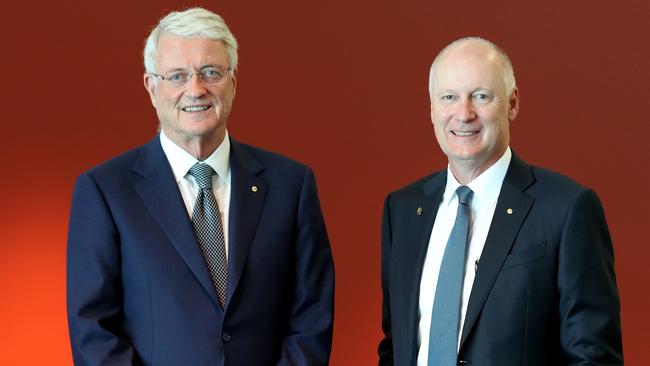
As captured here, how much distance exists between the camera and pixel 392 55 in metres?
4.94

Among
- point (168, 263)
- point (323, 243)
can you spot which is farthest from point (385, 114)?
point (168, 263)

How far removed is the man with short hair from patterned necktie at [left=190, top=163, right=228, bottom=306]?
0.51 metres

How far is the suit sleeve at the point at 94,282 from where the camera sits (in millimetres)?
2883

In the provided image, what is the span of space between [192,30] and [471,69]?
797 millimetres

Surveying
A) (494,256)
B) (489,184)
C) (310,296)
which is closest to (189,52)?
(310,296)

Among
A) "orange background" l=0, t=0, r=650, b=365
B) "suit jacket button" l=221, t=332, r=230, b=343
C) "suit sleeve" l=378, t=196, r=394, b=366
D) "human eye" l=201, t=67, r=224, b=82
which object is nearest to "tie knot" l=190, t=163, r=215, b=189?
"human eye" l=201, t=67, r=224, b=82

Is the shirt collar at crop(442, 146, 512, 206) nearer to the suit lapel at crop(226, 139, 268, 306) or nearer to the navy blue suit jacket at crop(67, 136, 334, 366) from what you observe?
the navy blue suit jacket at crop(67, 136, 334, 366)

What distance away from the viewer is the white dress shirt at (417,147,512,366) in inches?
114

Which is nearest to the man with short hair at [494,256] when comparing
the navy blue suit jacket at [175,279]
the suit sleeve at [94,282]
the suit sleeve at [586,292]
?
the suit sleeve at [586,292]

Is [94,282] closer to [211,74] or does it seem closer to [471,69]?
[211,74]

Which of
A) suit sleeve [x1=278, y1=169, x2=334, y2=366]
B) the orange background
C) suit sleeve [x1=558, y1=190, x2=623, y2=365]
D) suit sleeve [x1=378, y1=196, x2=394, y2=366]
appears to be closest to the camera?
suit sleeve [x1=558, y1=190, x2=623, y2=365]

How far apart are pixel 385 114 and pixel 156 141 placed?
1996 mm

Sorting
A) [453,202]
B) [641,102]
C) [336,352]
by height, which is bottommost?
[336,352]

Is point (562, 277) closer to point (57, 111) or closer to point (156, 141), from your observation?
point (156, 141)
